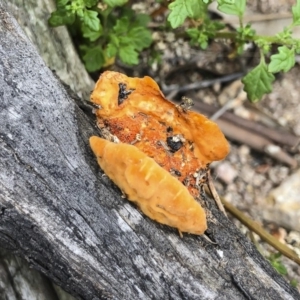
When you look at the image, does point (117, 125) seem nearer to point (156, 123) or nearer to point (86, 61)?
point (156, 123)

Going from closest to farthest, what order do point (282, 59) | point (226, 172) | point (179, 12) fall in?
point (179, 12) < point (282, 59) < point (226, 172)

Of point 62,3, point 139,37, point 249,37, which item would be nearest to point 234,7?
point 249,37

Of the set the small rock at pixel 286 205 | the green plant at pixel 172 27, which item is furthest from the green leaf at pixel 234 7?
the small rock at pixel 286 205

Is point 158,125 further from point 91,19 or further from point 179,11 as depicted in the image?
point 91,19

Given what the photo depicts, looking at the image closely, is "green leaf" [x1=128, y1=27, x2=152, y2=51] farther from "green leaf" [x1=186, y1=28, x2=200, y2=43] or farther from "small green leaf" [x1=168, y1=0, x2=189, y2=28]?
"small green leaf" [x1=168, y1=0, x2=189, y2=28]

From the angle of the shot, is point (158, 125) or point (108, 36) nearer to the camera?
point (158, 125)

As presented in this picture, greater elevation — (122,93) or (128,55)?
(122,93)

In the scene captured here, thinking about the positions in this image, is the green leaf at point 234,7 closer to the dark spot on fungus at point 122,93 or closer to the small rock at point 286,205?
the dark spot on fungus at point 122,93
